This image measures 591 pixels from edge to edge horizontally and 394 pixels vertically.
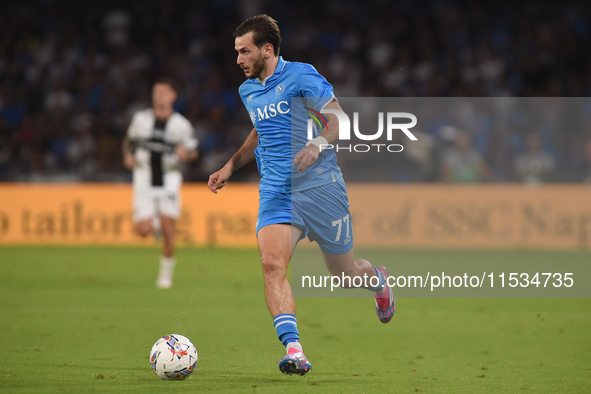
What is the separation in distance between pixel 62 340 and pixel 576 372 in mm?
3955

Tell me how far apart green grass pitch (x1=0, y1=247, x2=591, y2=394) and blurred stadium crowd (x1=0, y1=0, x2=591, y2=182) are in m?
6.54

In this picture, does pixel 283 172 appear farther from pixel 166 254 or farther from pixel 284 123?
pixel 166 254

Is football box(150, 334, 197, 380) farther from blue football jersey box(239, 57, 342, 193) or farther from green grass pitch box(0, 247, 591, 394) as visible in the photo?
blue football jersey box(239, 57, 342, 193)

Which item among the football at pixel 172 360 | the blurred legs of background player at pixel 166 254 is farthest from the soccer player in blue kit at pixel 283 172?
the blurred legs of background player at pixel 166 254

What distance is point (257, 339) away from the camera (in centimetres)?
644

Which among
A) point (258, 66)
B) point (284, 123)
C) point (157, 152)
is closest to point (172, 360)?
point (284, 123)

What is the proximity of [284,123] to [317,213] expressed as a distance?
2.17 feet

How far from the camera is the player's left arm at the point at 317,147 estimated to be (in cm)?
452

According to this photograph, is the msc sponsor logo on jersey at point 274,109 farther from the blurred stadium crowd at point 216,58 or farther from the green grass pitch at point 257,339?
the blurred stadium crowd at point 216,58

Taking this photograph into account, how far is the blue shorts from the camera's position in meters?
5.14

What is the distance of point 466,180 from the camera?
13680 millimetres

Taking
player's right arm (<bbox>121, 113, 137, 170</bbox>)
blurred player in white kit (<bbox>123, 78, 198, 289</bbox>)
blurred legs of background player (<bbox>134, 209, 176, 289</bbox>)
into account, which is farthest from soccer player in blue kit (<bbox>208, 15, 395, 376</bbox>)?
player's right arm (<bbox>121, 113, 137, 170</bbox>)

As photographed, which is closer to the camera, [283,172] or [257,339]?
[283,172]

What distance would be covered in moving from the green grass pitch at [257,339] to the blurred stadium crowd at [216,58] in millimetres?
6535
